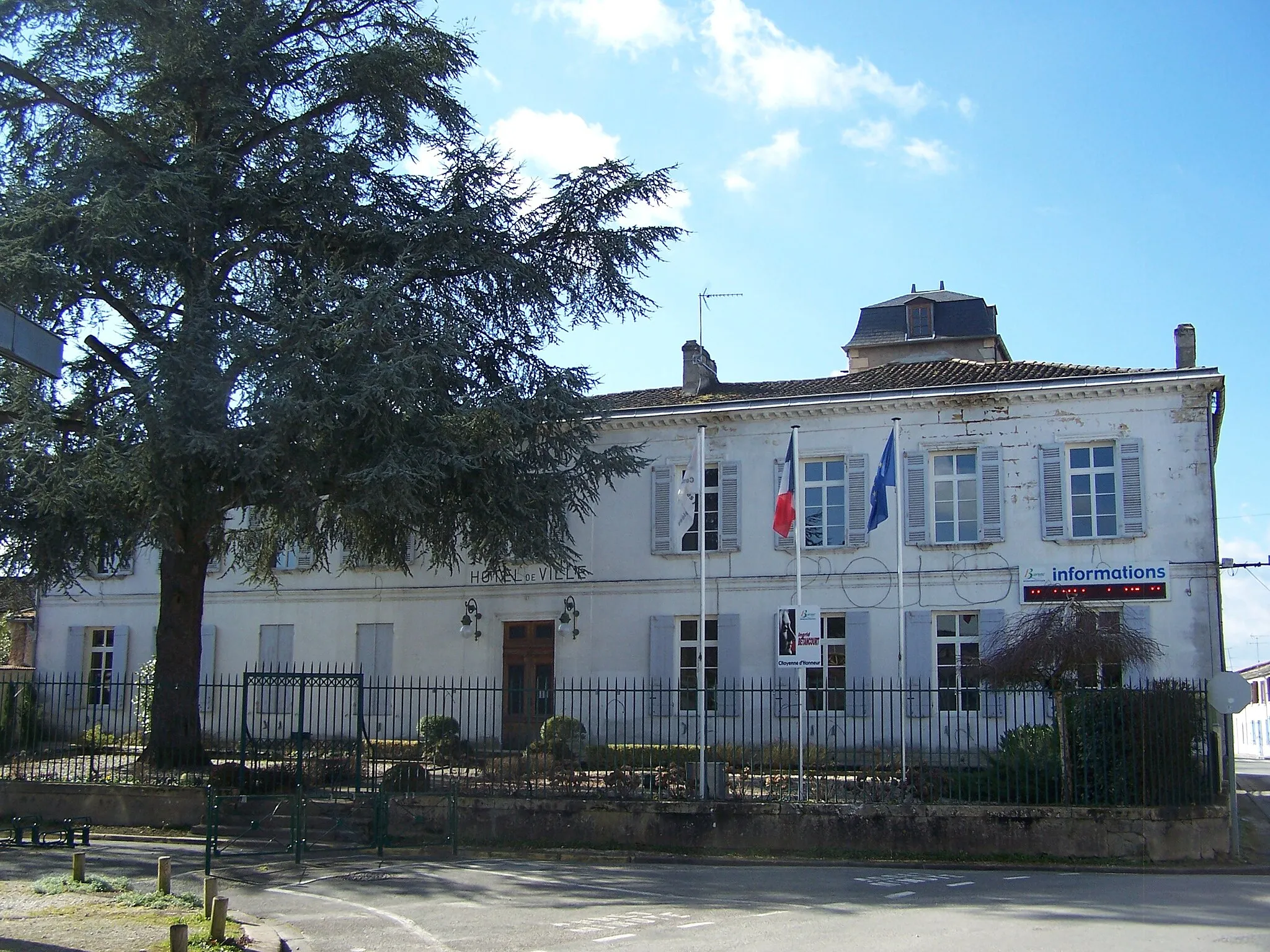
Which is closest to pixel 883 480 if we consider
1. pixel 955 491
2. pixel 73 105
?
pixel 955 491

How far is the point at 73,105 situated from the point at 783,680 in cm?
1647

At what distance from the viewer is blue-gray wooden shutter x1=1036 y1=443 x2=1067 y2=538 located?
23.7 metres

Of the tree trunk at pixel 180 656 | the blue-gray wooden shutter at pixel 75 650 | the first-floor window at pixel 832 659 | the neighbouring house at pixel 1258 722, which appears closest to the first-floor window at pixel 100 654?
the blue-gray wooden shutter at pixel 75 650

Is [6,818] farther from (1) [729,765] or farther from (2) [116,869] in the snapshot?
(1) [729,765]

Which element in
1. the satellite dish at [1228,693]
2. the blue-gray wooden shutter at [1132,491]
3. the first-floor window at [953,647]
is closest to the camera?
the satellite dish at [1228,693]

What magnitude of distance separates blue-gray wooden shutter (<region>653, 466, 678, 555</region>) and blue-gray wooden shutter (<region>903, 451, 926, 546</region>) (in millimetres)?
4995

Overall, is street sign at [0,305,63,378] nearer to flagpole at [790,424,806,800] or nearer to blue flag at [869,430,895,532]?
flagpole at [790,424,806,800]

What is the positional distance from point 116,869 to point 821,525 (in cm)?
1520

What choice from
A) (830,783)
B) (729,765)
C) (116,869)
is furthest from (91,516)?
(830,783)

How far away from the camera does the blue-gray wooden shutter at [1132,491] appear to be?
23.1m

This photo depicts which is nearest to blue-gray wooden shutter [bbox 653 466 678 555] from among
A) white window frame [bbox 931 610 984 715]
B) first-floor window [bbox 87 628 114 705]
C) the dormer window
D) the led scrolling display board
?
white window frame [bbox 931 610 984 715]

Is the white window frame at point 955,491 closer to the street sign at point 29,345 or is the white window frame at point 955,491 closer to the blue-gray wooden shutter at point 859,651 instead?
the blue-gray wooden shutter at point 859,651

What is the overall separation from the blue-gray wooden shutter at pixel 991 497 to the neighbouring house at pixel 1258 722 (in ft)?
148

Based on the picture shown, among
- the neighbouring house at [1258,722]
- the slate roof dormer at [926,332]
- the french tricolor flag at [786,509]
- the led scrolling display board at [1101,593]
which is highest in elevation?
the slate roof dormer at [926,332]
